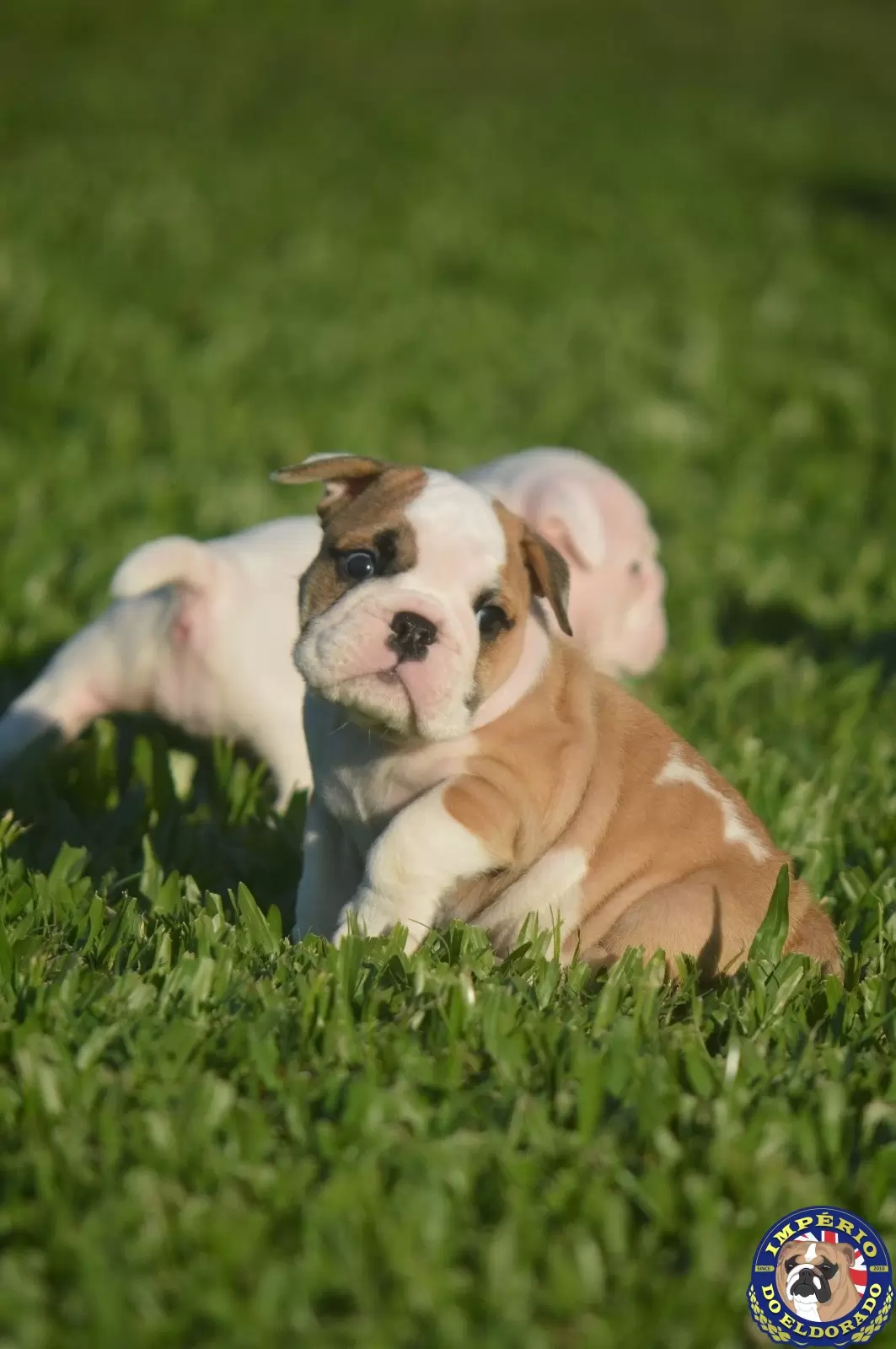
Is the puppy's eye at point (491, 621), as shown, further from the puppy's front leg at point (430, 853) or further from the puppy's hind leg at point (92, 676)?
the puppy's hind leg at point (92, 676)

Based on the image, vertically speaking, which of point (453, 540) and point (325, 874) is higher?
point (453, 540)

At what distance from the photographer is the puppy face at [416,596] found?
11.7 ft

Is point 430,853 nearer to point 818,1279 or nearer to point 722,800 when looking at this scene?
point 722,800

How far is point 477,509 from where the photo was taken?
3807mm

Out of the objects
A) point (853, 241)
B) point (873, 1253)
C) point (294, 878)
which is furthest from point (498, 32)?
point (873, 1253)

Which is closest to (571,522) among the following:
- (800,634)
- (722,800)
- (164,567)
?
A: (164,567)

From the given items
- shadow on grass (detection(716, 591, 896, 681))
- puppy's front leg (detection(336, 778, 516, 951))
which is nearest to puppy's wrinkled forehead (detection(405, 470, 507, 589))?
puppy's front leg (detection(336, 778, 516, 951))

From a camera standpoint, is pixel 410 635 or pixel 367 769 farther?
pixel 367 769

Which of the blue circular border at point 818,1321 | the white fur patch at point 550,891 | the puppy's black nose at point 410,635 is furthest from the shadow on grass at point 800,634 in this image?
the blue circular border at point 818,1321

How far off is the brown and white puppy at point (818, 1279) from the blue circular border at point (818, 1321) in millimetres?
18

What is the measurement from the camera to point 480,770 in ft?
12.2

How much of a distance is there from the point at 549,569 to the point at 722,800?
0.73 metres

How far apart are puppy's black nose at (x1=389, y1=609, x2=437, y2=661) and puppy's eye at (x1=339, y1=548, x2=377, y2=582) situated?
226 millimetres

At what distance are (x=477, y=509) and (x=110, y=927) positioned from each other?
1.34m
